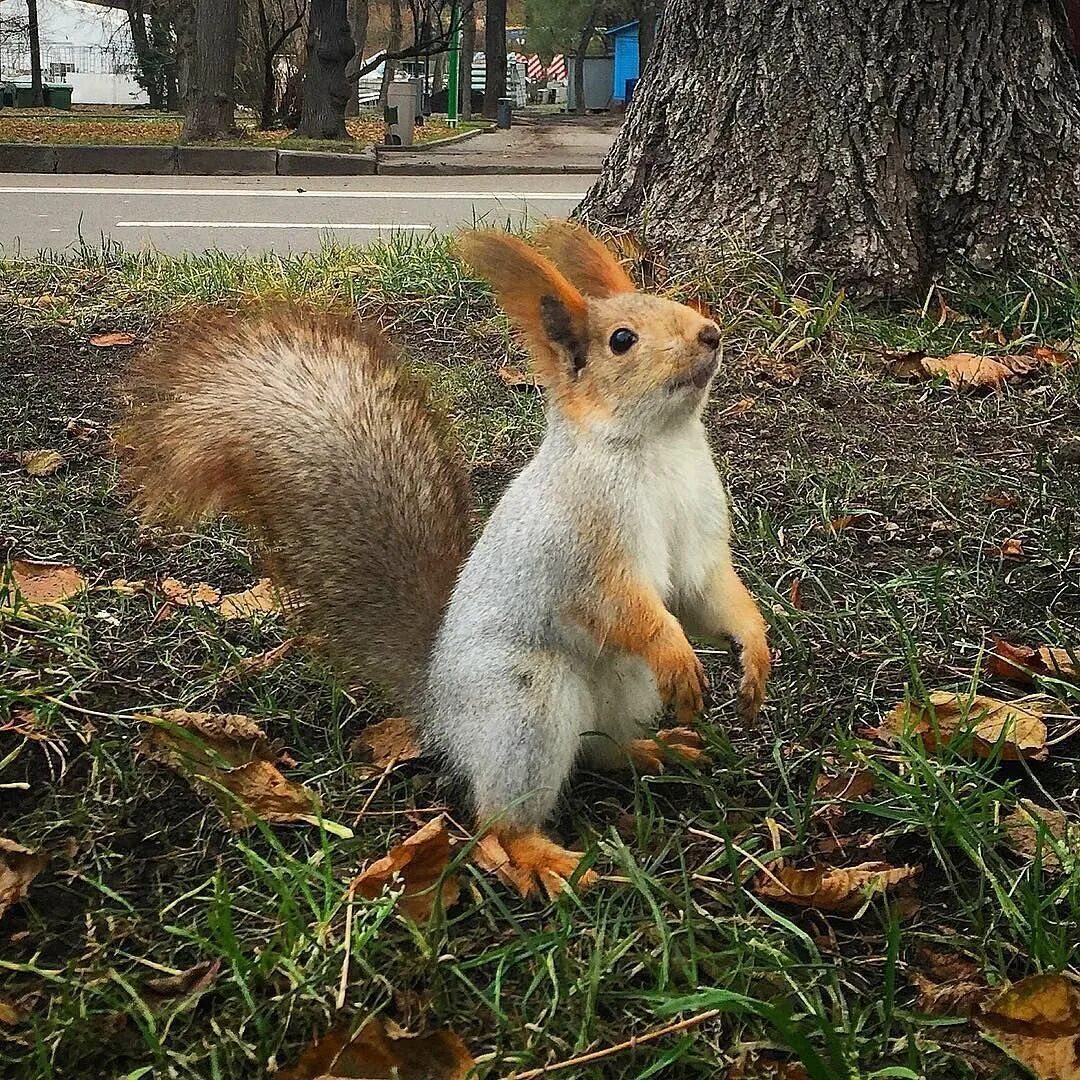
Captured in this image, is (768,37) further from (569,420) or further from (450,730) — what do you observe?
(450,730)

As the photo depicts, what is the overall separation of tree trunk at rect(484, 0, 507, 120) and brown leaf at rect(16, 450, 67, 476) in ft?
65.4

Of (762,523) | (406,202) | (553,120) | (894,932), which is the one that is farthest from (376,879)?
(553,120)

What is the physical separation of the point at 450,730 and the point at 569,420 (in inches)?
15.7

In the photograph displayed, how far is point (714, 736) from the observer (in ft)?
5.21

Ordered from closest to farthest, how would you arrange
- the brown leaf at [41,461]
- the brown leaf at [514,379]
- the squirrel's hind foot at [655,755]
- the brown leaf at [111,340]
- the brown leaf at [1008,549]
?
the squirrel's hind foot at [655,755]
the brown leaf at [1008,549]
the brown leaf at [41,461]
the brown leaf at [514,379]
the brown leaf at [111,340]

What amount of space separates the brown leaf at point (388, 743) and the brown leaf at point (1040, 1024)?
0.78m

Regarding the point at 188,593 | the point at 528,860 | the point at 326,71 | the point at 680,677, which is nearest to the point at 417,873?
the point at 528,860

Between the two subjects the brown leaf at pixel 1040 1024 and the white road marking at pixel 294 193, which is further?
the white road marking at pixel 294 193

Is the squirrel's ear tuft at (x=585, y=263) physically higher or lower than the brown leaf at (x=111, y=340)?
higher

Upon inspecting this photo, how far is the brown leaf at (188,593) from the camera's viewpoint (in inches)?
80.8

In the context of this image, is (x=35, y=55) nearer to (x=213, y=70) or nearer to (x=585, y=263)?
(x=213, y=70)

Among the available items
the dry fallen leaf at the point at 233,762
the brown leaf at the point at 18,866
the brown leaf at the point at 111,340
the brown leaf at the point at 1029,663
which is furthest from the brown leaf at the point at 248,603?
the brown leaf at the point at 111,340

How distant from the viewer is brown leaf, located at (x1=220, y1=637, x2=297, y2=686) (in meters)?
1.81

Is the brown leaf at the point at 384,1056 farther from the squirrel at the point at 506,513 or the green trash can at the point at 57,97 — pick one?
the green trash can at the point at 57,97
